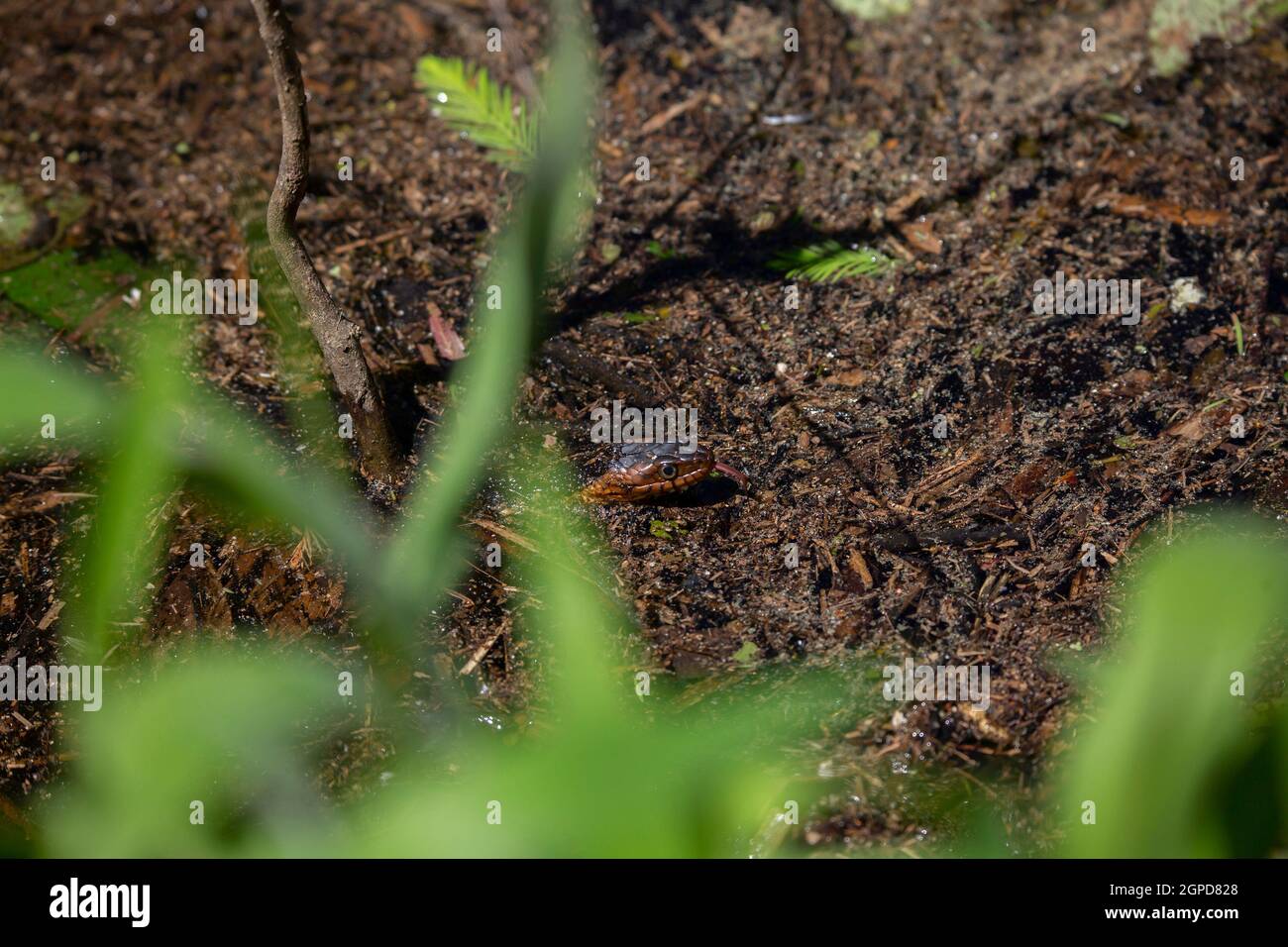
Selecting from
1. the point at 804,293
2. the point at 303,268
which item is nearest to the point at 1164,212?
the point at 804,293

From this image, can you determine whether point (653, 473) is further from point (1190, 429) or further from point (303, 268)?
point (1190, 429)

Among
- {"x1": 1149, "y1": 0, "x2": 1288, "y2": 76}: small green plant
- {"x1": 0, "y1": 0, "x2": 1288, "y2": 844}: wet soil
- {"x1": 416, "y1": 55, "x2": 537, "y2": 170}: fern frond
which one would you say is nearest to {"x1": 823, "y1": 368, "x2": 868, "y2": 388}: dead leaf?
{"x1": 0, "y1": 0, "x2": 1288, "y2": 844}: wet soil

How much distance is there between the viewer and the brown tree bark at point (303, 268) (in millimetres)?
2467

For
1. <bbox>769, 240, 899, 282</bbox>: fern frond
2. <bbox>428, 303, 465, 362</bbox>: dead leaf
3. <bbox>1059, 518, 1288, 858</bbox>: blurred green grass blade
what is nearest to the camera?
<bbox>1059, 518, 1288, 858</bbox>: blurred green grass blade

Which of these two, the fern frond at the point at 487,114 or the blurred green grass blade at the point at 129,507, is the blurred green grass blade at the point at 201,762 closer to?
the blurred green grass blade at the point at 129,507

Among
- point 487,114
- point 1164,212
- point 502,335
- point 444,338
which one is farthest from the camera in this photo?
point 487,114

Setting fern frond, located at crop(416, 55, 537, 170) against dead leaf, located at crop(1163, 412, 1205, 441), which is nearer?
dead leaf, located at crop(1163, 412, 1205, 441)

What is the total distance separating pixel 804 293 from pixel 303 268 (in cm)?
155

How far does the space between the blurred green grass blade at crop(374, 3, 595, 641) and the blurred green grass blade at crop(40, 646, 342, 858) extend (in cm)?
33

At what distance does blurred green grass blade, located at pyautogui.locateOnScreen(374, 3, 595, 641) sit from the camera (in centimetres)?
267

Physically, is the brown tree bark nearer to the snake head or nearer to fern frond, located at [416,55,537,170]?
the snake head

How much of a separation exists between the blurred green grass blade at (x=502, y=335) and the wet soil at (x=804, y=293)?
0.10m

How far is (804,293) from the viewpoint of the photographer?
11.3 feet
